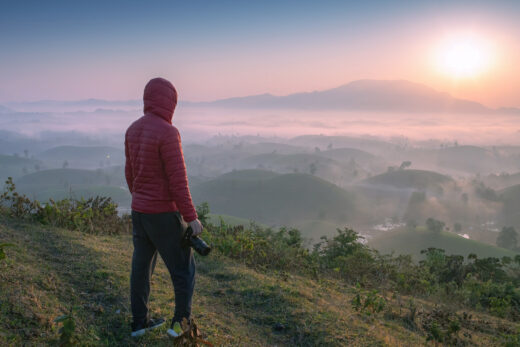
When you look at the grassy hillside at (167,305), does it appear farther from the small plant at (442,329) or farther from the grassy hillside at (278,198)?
the grassy hillside at (278,198)

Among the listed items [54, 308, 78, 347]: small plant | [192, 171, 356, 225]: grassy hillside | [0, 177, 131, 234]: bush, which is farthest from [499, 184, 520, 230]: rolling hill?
[54, 308, 78, 347]: small plant

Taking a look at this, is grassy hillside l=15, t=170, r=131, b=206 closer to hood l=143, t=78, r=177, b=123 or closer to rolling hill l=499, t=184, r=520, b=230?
hood l=143, t=78, r=177, b=123

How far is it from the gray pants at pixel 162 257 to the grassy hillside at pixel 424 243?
3138 inches

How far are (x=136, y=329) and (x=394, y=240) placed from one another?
310 ft

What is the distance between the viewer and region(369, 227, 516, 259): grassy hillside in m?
74.9

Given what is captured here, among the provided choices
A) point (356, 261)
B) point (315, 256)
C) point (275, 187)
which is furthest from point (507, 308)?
point (275, 187)

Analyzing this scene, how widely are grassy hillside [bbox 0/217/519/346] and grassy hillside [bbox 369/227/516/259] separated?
76.6 m

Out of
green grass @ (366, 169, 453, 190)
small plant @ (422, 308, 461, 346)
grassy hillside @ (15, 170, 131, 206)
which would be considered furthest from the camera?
green grass @ (366, 169, 453, 190)

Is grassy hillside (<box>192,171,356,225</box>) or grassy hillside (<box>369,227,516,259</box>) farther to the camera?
grassy hillside (<box>192,171,356,225</box>)

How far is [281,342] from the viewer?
13.3ft

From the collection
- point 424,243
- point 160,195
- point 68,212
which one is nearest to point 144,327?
point 160,195

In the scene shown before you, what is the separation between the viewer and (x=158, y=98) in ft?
10.8

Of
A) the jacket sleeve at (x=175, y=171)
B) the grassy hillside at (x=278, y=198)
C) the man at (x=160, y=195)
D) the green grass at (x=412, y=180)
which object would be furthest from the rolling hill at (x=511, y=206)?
the jacket sleeve at (x=175, y=171)

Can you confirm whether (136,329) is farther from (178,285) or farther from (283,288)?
(283,288)
